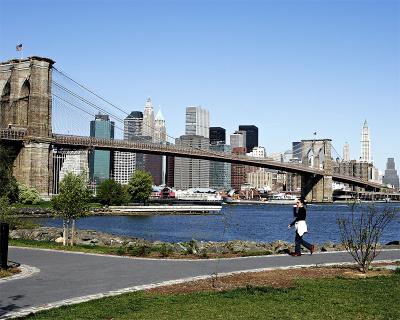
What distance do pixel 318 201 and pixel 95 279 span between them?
4365 inches

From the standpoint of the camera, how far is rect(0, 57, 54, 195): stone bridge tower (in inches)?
2761

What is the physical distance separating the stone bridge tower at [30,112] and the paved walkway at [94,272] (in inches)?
2096

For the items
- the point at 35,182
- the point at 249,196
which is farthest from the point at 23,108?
the point at 249,196

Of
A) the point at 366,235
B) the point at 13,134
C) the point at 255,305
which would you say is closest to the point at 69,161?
the point at 13,134

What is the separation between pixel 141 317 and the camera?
8.80 meters

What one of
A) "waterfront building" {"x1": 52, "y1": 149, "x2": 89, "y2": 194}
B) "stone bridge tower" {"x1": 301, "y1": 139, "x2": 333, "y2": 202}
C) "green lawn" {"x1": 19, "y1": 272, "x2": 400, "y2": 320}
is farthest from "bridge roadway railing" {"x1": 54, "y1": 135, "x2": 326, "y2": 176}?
"green lawn" {"x1": 19, "y1": 272, "x2": 400, "y2": 320}

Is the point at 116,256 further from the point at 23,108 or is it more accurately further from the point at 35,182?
the point at 23,108

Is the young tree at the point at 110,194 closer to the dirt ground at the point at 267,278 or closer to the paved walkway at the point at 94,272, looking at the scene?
the paved walkway at the point at 94,272

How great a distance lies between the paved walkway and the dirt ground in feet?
2.32

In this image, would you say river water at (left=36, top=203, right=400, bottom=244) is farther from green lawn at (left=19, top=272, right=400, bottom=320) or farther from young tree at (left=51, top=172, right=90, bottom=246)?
green lawn at (left=19, top=272, right=400, bottom=320)

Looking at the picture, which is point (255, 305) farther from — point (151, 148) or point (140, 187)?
point (140, 187)

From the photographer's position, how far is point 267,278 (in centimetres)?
1240

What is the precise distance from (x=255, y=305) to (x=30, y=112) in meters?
67.7

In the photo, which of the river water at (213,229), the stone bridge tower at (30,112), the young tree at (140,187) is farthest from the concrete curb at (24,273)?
the young tree at (140,187)
